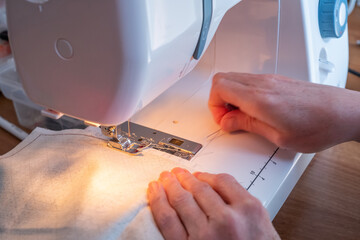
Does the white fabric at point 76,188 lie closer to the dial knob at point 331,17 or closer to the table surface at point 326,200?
the table surface at point 326,200

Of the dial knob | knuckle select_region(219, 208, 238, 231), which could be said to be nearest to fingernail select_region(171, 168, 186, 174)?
knuckle select_region(219, 208, 238, 231)

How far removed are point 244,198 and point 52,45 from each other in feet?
1.19

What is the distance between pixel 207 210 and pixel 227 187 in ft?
0.19

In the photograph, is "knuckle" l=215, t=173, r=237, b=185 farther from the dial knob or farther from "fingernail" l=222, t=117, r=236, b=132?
the dial knob

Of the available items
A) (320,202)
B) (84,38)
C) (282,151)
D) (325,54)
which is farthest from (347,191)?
(84,38)

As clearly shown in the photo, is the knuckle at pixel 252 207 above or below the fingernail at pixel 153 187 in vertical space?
below

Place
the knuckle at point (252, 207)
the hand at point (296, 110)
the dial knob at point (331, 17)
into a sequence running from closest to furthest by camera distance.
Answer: the knuckle at point (252, 207) → the hand at point (296, 110) → the dial knob at point (331, 17)

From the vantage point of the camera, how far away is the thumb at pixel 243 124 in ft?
2.42

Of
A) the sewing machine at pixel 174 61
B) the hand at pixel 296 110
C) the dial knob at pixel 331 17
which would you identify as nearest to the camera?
the sewing machine at pixel 174 61

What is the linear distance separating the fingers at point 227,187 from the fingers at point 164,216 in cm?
8

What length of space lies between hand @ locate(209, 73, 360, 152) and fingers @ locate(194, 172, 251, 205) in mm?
149

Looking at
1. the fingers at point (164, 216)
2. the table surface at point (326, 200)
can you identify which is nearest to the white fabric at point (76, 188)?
the fingers at point (164, 216)

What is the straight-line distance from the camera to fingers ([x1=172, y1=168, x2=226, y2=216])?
564 millimetres

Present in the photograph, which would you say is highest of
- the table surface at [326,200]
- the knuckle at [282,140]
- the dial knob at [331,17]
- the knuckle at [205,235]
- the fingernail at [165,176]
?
the dial knob at [331,17]
